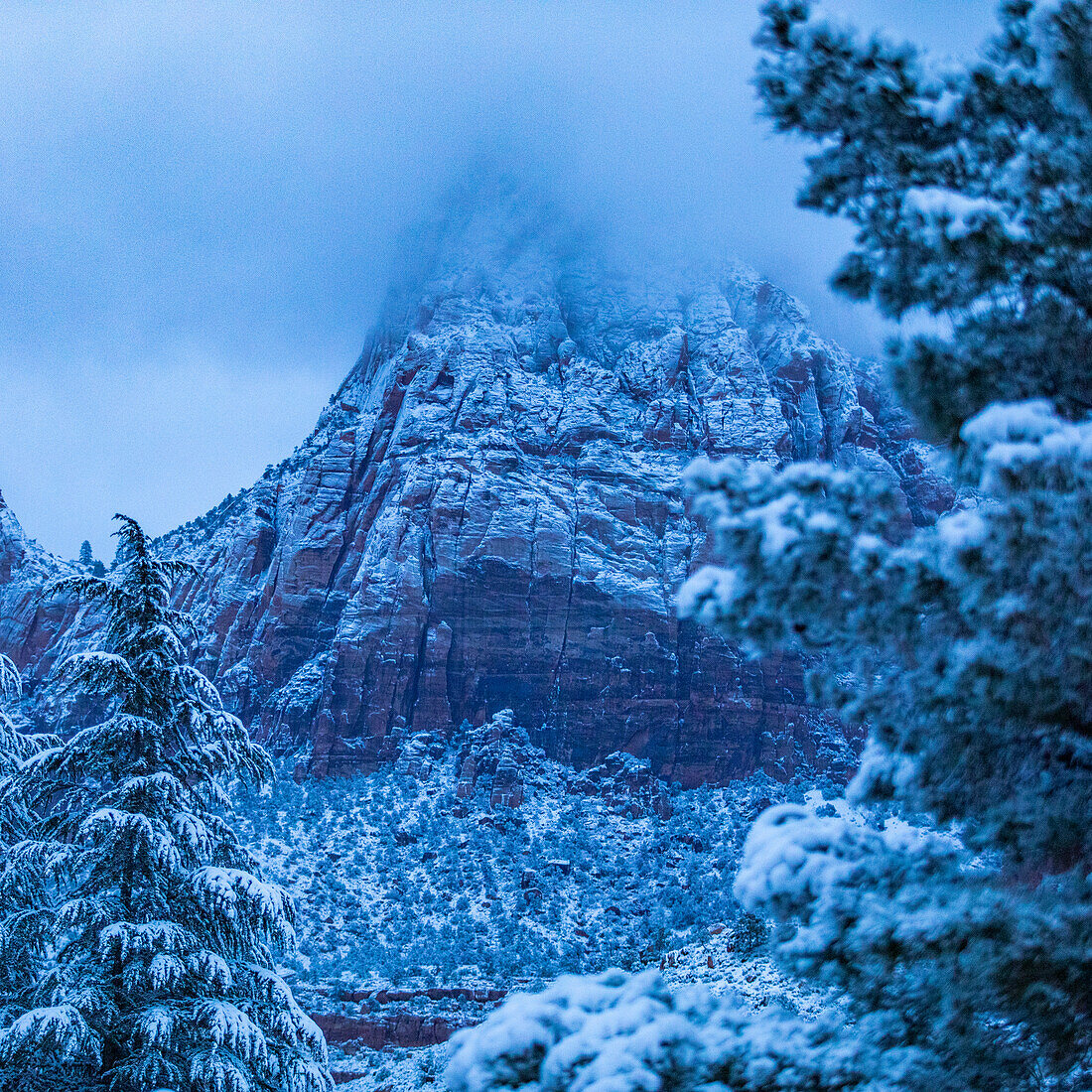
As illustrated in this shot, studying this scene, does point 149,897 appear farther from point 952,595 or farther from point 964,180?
point 964,180

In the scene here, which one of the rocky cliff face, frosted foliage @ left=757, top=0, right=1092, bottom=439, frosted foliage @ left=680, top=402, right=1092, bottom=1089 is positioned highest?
the rocky cliff face

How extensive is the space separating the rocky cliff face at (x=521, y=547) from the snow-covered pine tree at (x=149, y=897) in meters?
62.9

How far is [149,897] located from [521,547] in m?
70.6

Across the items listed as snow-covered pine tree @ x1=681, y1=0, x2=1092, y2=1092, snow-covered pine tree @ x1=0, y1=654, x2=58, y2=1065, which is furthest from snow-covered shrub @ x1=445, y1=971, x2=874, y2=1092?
snow-covered pine tree @ x1=0, y1=654, x2=58, y2=1065

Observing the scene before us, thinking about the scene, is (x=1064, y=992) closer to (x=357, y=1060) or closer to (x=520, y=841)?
(x=357, y=1060)

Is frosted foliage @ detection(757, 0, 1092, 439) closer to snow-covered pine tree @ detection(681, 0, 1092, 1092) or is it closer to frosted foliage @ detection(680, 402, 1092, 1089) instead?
snow-covered pine tree @ detection(681, 0, 1092, 1092)

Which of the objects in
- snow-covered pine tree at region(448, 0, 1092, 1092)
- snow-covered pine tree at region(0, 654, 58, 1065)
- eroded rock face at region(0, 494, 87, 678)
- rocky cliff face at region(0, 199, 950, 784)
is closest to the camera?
snow-covered pine tree at region(448, 0, 1092, 1092)

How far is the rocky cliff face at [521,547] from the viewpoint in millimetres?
76750

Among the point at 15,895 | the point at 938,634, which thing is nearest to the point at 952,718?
the point at 938,634

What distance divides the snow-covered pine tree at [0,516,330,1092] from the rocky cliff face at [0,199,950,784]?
2475 inches

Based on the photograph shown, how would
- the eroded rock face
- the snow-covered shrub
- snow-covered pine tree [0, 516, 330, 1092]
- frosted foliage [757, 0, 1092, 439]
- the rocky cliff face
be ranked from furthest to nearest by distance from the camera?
the eroded rock face < the rocky cliff face < snow-covered pine tree [0, 516, 330, 1092] < frosted foliage [757, 0, 1092, 439] < the snow-covered shrub

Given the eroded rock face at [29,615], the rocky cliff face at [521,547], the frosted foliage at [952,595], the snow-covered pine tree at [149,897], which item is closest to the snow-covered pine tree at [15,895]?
the snow-covered pine tree at [149,897]

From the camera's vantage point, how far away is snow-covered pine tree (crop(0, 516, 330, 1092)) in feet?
32.2

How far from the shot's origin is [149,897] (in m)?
10.8
